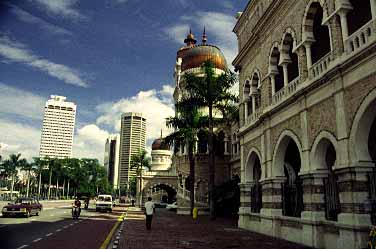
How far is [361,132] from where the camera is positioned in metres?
10.4

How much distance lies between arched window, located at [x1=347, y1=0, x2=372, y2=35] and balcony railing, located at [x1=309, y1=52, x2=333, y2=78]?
3261mm

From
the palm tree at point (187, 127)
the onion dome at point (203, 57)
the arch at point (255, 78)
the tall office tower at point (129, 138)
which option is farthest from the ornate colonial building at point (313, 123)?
the tall office tower at point (129, 138)

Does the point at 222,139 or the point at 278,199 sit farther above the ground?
the point at 222,139

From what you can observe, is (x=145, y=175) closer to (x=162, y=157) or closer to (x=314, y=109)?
(x=162, y=157)

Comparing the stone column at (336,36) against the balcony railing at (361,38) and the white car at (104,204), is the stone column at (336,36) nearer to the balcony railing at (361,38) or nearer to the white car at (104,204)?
the balcony railing at (361,38)

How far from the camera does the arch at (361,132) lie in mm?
10179

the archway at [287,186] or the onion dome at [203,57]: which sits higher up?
the onion dome at [203,57]

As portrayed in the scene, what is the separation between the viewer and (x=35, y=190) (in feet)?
384

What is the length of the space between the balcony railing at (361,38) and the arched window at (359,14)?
3.94 m

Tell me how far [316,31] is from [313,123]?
5830 mm

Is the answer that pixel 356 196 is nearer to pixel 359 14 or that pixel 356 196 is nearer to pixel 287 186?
pixel 287 186

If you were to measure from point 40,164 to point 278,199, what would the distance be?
8302 cm

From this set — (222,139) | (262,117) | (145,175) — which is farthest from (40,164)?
(262,117)

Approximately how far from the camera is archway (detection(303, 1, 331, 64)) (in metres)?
13.7
